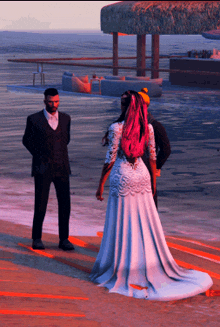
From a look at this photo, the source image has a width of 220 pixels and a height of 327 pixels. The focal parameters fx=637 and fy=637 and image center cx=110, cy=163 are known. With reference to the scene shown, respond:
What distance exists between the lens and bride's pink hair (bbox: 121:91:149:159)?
4.72 meters

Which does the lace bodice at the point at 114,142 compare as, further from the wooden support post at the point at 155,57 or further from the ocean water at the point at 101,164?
the wooden support post at the point at 155,57

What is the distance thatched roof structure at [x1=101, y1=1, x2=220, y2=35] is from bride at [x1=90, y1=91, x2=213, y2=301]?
21.6 m

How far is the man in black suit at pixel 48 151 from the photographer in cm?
564

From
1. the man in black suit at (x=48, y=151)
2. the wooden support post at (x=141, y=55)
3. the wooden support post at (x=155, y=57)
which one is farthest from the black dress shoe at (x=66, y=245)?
the wooden support post at (x=155, y=57)

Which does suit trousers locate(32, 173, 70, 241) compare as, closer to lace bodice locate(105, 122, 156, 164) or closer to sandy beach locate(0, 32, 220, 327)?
sandy beach locate(0, 32, 220, 327)

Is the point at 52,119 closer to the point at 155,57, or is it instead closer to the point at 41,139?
the point at 41,139

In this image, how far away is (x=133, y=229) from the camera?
4875 millimetres

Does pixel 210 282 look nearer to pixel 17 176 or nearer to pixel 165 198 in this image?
pixel 165 198

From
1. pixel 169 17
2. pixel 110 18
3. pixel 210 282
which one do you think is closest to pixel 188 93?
pixel 169 17

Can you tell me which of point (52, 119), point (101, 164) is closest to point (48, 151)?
point (52, 119)

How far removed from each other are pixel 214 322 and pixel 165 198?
14.1 ft

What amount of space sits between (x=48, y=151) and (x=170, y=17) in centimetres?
2138

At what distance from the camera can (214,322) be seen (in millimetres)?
4254

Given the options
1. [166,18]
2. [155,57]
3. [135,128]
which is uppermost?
[166,18]
